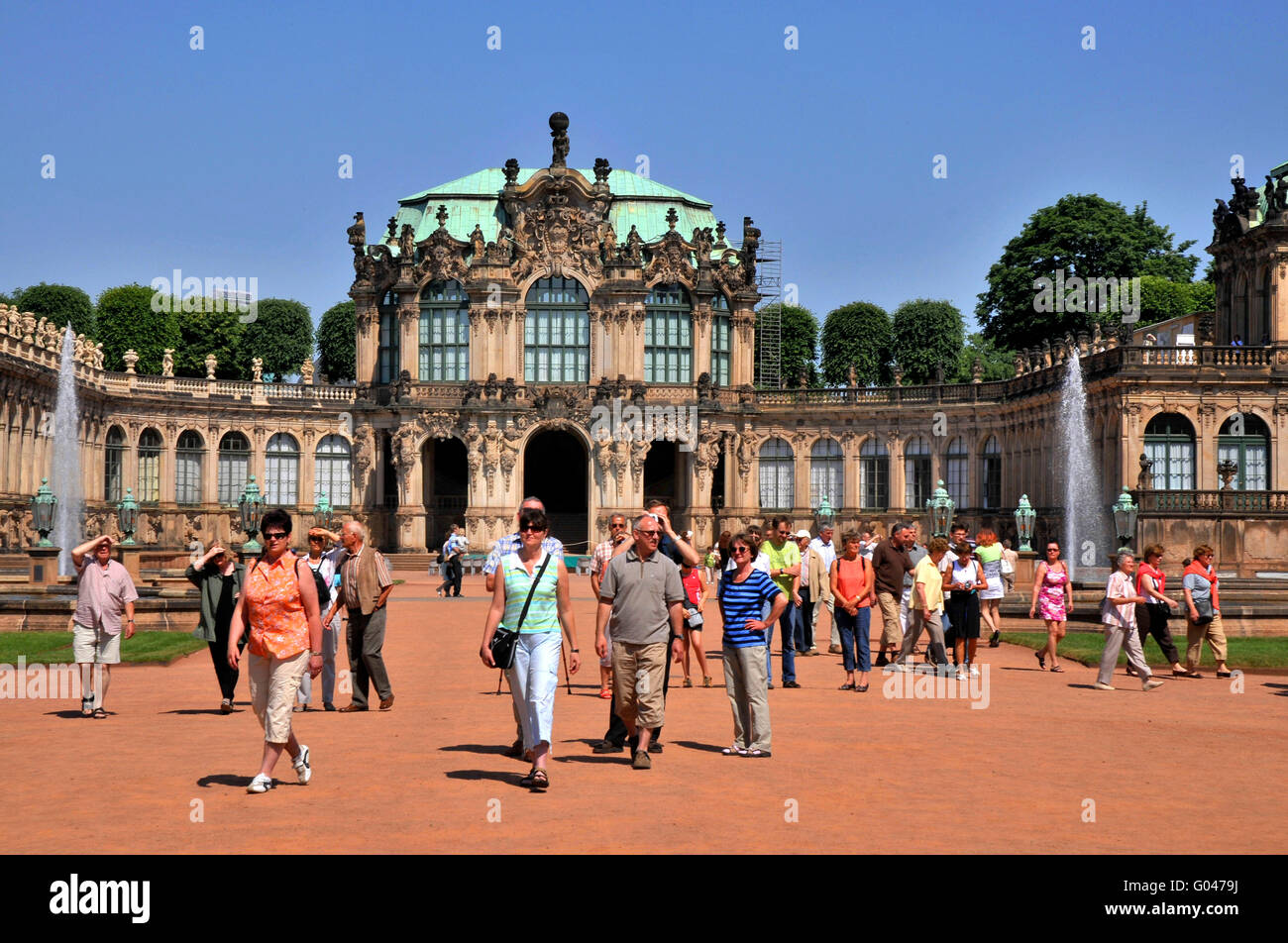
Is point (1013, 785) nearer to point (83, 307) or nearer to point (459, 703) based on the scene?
point (459, 703)

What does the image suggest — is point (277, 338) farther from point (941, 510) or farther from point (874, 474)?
point (941, 510)

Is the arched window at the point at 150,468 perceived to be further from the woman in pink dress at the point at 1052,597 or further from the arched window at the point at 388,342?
the woman in pink dress at the point at 1052,597

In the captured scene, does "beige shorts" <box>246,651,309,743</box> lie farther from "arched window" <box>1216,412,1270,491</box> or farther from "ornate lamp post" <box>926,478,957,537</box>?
"arched window" <box>1216,412,1270,491</box>

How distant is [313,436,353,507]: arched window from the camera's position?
7281 centimetres

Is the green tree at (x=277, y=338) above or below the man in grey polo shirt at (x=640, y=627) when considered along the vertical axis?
above

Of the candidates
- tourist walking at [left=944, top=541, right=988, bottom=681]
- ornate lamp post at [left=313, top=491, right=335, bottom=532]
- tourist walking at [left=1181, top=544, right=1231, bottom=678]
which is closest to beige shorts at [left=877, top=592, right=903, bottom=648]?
tourist walking at [left=944, top=541, right=988, bottom=681]

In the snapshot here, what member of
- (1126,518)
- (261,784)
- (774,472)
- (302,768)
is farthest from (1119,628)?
(774,472)

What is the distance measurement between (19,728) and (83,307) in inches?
3219

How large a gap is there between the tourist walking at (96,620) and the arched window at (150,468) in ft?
173

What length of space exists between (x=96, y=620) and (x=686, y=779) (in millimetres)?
8024

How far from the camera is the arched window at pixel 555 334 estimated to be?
2749 inches

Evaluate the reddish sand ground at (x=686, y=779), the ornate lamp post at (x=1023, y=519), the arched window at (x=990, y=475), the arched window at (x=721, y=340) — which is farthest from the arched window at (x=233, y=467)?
the reddish sand ground at (x=686, y=779)

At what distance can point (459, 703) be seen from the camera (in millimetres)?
20266

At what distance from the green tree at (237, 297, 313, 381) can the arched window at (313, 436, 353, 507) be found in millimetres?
24473
